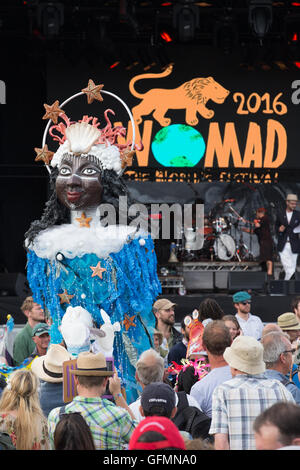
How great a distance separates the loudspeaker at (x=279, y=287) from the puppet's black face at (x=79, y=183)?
23.9 feet

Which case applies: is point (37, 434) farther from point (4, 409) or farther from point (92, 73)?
point (92, 73)

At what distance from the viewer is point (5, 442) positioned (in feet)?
10.7

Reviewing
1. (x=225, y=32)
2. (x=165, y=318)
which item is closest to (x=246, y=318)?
(x=165, y=318)

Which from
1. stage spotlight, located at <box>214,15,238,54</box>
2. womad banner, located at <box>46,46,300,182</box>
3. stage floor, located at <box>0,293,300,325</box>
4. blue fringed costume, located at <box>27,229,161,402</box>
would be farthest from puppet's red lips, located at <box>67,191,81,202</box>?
womad banner, located at <box>46,46,300,182</box>

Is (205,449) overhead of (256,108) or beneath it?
beneath

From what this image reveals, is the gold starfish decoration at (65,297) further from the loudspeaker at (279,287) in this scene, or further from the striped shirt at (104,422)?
the loudspeaker at (279,287)

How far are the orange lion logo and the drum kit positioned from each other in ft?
5.96

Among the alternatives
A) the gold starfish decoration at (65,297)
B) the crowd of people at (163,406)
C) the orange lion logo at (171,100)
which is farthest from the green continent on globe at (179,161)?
the crowd of people at (163,406)

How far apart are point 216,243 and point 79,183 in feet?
29.1

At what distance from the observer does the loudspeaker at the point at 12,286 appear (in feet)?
37.8

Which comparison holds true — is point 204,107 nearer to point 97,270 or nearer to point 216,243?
point 216,243

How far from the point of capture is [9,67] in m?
14.0

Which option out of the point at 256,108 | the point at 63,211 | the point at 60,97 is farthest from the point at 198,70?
the point at 63,211

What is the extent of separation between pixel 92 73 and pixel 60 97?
2.44 ft
